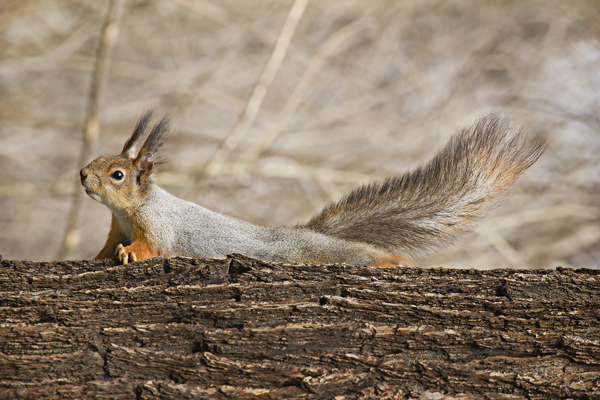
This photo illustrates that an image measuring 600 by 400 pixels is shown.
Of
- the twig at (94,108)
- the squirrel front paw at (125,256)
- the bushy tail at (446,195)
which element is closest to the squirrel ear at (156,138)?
the squirrel front paw at (125,256)

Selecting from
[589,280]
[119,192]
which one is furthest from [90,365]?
[589,280]

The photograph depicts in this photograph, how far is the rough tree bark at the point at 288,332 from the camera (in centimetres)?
116

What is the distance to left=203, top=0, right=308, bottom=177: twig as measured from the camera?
2.92 m

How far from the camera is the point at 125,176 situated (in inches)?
65.5

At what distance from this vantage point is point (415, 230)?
5.38ft

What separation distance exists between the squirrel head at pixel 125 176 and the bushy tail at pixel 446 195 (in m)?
0.49

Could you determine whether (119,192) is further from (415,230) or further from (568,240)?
(568,240)

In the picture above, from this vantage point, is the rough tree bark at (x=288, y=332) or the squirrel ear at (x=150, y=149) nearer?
the rough tree bark at (x=288, y=332)

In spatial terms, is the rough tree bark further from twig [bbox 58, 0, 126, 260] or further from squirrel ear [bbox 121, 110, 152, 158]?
twig [bbox 58, 0, 126, 260]

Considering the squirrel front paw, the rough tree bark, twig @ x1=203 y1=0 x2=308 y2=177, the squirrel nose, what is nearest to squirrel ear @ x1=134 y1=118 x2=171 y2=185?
the squirrel nose

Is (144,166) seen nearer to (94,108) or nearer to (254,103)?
(94,108)

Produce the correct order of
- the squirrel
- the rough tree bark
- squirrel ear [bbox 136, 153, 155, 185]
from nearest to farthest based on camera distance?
the rough tree bark, the squirrel, squirrel ear [bbox 136, 153, 155, 185]

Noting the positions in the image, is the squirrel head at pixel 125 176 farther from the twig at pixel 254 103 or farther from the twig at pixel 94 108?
the twig at pixel 254 103

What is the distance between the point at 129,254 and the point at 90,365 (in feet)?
1.11
